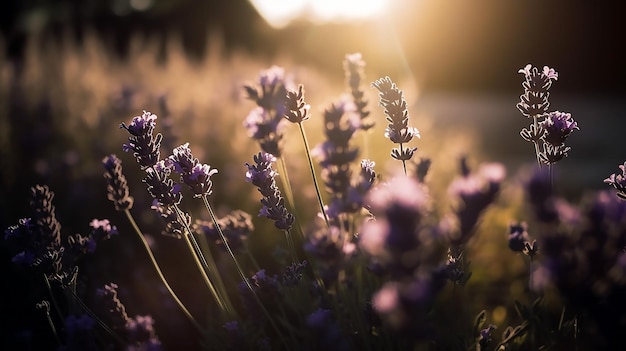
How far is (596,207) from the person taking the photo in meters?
1.19

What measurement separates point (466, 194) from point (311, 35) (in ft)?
80.3

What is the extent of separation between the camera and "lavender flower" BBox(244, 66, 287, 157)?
6.42 ft

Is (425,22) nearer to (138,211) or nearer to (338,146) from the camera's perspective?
(138,211)

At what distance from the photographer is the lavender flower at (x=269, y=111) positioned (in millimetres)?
1956

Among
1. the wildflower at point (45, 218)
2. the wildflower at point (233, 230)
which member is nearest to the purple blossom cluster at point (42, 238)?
the wildflower at point (45, 218)

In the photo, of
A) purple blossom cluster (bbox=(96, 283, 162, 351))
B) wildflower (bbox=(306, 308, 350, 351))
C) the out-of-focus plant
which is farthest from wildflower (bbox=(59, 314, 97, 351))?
wildflower (bbox=(306, 308, 350, 351))

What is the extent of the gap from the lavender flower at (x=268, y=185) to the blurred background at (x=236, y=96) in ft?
1.43

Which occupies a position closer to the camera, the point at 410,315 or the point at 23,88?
the point at 410,315

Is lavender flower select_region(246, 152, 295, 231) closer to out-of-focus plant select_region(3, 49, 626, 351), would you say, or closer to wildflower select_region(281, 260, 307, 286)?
out-of-focus plant select_region(3, 49, 626, 351)

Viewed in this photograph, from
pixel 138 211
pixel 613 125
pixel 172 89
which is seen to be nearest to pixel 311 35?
pixel 613 125

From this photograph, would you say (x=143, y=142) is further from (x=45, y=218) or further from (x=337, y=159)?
(x=337, y=159)

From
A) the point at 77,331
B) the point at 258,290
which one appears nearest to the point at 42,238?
the point at 77,331

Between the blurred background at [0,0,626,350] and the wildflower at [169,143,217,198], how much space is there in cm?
68

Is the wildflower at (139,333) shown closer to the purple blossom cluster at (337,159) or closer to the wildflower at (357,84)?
the purple blossom cluster at (337,159)
